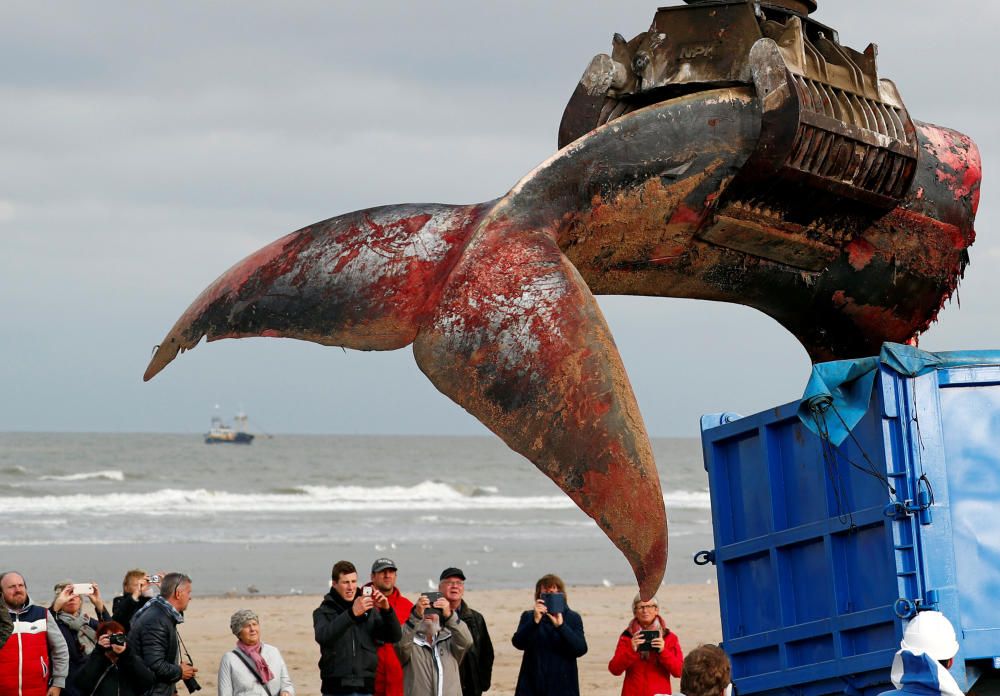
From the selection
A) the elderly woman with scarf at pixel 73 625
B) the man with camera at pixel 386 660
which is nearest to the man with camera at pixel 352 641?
the man with camera at pixel 386 660

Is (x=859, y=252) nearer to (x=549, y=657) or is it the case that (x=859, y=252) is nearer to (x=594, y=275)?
(x=594, y=275)

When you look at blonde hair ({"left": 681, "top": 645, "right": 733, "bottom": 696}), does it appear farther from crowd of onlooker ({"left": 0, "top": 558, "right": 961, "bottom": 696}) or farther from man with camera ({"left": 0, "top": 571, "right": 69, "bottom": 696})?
man with camera ({"left": 0, "top": 571, "right": 69, "bottom": 696})

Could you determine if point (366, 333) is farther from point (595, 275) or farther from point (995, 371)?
point (995, 371)

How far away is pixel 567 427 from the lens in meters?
6.02

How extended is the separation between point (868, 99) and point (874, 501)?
2.33 meters

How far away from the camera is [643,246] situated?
23.4 ft

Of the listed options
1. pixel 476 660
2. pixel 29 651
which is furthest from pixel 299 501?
pixel 476 660

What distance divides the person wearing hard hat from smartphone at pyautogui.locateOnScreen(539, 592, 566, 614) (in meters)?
3.98

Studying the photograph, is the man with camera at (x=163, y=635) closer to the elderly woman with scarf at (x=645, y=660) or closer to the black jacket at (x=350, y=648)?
the black jacket at (x=350, y=648)

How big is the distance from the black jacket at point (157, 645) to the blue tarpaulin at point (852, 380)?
440cm


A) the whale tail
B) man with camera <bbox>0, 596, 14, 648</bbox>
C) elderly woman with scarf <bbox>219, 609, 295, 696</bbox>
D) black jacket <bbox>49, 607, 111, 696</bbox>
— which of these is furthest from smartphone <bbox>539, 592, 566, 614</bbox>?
man with camera <bbox>0, 596, 14, 648</bbox>

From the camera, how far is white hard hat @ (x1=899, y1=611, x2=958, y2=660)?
17.5 ft

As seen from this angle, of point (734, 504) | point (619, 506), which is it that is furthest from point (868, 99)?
point (619, 506)

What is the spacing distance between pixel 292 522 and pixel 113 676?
30770 millimetres
